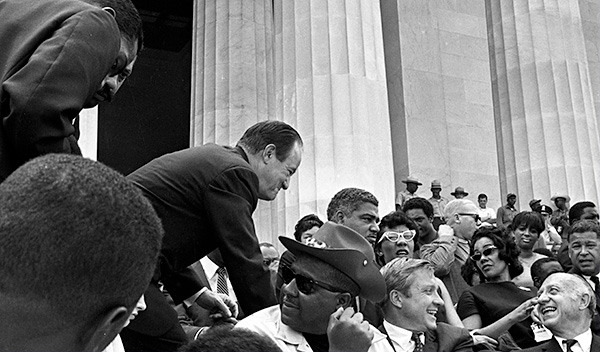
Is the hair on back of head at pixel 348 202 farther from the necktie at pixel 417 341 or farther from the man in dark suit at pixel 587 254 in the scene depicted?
the man in dark suit at pixel 587 254

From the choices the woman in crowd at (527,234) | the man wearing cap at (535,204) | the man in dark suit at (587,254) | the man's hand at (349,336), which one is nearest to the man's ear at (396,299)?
the man's hand at (349,336)

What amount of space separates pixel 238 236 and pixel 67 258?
2782mm

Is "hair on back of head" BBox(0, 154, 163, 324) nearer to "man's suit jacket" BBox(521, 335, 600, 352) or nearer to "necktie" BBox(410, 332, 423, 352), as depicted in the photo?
"necktie" BBox(410, 332, 423, 352)

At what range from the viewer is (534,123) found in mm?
17688

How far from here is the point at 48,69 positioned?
305cm

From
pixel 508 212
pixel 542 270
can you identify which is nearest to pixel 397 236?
pixel 542 270

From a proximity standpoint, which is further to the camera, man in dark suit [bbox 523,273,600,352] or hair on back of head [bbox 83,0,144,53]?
man in dark suit [bbox 523,273,600,352]

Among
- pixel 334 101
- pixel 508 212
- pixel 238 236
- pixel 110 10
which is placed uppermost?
pixel 334 101

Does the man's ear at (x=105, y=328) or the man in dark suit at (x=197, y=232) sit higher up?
the man in dark suit at (x=197, y=232)

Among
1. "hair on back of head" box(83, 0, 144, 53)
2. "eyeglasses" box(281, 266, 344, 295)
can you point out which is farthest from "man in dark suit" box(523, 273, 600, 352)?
"hair on back of head" box(83, 0, 144, 53)

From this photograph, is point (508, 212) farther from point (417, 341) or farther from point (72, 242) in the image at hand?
point (72, 242)

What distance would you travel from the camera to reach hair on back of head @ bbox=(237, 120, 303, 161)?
5.00m

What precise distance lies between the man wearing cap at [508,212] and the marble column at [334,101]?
7.92 ft

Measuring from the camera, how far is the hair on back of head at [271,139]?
5.00 m
